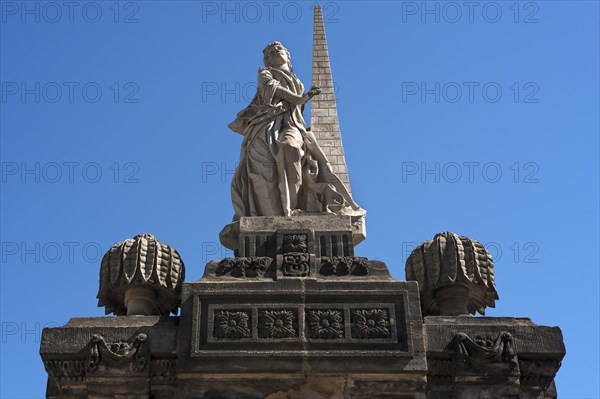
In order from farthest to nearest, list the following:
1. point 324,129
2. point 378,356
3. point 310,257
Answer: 1. point 324,129
2. point 310,257
3. point 378,356

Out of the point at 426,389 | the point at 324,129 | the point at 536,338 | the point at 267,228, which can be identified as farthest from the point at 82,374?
the point at 324,129

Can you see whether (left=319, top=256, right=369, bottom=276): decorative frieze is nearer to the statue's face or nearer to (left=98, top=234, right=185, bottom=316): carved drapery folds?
(left=98, top=234, right=185, bottom=316): carved drapery folds

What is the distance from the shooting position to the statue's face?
640 inches

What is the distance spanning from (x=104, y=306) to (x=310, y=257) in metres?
2.82

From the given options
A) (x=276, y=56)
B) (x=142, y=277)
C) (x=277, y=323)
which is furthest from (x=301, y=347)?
(x=276, y=56)

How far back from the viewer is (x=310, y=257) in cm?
1291

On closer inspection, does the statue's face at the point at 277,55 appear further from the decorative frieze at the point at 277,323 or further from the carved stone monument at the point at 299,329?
the decorative frieze at the point at 277,323

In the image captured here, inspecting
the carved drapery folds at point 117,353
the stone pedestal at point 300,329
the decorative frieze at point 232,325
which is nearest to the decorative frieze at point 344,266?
the stone pedestal at point 300,329

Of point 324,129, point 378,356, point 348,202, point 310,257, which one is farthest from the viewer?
point 324,129

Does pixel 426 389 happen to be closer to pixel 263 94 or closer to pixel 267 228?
pixel 267 228

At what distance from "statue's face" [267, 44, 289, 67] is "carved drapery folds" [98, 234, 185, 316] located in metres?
4.05

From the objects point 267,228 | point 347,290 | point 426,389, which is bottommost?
point 426,389

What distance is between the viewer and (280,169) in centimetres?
1472

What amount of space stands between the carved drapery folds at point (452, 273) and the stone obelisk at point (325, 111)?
4.70 metres
